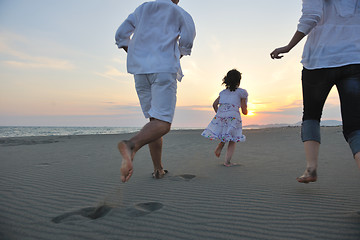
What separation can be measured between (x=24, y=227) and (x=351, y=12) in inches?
109

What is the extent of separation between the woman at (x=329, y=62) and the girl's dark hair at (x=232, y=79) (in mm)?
2154

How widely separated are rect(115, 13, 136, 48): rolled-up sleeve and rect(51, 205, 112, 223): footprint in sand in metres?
1.70

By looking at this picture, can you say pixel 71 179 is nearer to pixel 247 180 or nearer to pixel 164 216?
pixel 164 216

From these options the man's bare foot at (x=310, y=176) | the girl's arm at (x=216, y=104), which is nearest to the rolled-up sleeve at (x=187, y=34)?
the man's bare foot at (x=310, y=176)

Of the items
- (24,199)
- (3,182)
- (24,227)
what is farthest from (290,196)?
(3,182)

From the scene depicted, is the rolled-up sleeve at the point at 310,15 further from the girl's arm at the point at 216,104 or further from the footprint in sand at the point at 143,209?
the girl's arm at the point at 216,104

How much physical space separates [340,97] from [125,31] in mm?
2100

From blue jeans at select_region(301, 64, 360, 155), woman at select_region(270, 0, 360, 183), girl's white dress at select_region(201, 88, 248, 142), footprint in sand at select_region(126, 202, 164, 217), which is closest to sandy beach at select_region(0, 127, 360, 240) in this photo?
footprint in sand at select_region(126, 202, 164, 217)

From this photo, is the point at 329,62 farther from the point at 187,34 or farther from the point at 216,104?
the point at 216,104

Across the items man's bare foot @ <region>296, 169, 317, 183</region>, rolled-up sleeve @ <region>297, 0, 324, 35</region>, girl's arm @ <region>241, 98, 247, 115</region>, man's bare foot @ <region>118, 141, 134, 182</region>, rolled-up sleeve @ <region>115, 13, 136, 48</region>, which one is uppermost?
rolled-up sleeve @ <region>115, 13, 136, 48</region>

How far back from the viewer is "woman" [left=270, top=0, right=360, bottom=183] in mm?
1784

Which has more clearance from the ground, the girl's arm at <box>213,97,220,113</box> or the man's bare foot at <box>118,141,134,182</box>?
the girl's arm at <box>213,97,220,113</box>

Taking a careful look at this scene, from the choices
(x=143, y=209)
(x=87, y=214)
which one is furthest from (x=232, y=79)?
(x=87, y=214)

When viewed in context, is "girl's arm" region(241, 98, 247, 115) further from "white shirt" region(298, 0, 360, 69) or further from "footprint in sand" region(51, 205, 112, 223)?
"footprint in sand" region(51, 205, 112, 223)
